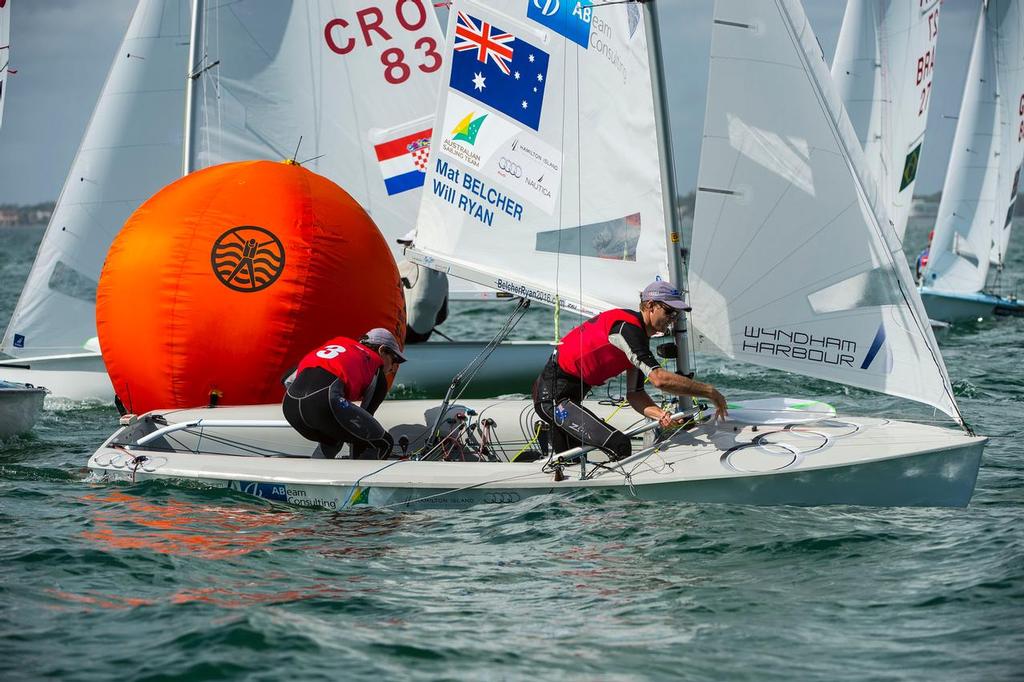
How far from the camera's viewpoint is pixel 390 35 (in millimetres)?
12289

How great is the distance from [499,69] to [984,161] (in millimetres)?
15127

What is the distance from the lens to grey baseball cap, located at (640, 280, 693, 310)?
646 centimetres

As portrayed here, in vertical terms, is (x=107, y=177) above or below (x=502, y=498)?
above

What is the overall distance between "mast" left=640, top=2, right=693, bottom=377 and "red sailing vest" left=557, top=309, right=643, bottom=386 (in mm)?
296

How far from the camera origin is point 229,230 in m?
8.10

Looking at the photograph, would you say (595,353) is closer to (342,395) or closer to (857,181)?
(342,395)

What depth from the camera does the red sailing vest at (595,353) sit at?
673 centimetres

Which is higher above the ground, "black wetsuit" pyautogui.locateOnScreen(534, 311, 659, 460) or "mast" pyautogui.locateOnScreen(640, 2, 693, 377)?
"mast" pyautogui.locateOnScreen(640, 2, 693, 377)

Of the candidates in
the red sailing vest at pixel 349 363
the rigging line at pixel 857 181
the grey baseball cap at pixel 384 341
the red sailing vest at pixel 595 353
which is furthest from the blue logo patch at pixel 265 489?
the rigging line at pixel 857 181

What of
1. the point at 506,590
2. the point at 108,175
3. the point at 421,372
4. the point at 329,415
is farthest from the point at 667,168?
the point at 108,175

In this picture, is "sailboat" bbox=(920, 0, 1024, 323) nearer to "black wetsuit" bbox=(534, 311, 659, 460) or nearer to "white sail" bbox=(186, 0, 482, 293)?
"white sail" bbox=(186, 0, 482, 293)

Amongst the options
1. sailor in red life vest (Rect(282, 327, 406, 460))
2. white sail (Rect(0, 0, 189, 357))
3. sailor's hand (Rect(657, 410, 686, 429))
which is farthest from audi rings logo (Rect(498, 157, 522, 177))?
white sail (Rect(0, 0, 189, 357))

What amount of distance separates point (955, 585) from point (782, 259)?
1982 millimetres

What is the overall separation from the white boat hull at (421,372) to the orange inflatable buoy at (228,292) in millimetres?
2533
